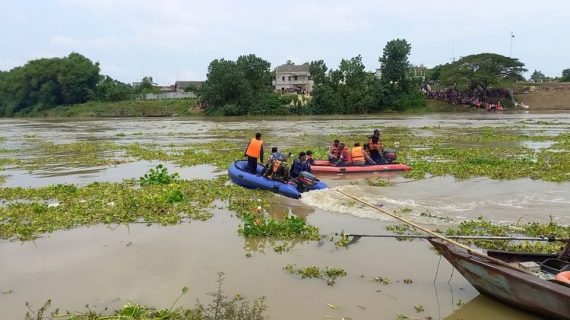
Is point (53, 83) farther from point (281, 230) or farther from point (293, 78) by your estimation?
point (281, 230)

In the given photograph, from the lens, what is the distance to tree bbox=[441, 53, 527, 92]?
60500 mm

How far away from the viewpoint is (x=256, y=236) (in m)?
9.62

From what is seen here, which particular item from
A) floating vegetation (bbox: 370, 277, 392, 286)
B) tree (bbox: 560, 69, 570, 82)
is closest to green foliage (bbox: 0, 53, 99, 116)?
tree (bbox: 560, 69, 570, 82)

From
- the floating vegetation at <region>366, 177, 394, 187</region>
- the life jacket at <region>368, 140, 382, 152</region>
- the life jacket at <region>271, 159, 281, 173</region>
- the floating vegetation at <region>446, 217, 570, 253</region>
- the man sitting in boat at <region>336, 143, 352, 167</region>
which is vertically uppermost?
the life jacket at <region>368, 140, 382, 152</region>

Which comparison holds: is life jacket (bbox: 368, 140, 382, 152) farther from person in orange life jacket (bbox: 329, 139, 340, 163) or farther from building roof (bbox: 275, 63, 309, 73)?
building roof (bbox: 275, 63, 309, 73)

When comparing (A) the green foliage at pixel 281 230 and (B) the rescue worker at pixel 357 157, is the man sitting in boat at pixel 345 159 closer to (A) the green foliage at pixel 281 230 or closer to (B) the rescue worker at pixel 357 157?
(B) the rescue worker at pixel 357 157

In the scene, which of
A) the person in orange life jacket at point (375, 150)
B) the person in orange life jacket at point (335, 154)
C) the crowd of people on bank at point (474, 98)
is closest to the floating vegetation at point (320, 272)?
the person in orange life jacket at point (335, 154)

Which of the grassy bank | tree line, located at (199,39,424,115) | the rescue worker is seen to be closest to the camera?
the rescue worker

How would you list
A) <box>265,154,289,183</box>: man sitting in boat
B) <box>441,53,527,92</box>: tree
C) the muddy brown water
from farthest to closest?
<box>441,53,527,92</box>: tree < <box>265,154,289,183</box>: man sitting in boat < the muddy brown water

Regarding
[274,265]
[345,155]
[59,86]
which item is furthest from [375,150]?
[59,86]

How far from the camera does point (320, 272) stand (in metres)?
7.70

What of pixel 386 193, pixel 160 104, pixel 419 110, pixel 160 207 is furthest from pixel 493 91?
pixel 160 207

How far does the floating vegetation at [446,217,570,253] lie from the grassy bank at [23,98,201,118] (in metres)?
66.8

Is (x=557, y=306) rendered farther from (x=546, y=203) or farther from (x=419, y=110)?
(x=419, y=110)
